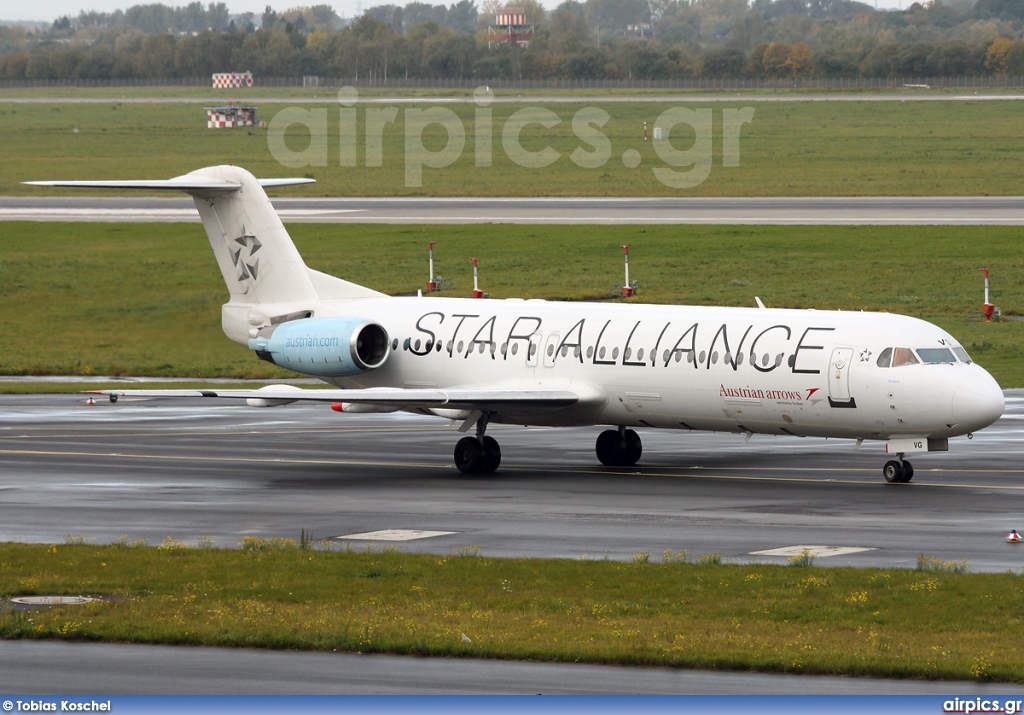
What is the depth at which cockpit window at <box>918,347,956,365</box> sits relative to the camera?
96.0 ft

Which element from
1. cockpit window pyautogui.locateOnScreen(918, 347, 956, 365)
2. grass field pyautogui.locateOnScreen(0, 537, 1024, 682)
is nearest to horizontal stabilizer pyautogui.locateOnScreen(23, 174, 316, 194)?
grass field pyautogui.locateOnScreen(0, 537, 1024, 682)

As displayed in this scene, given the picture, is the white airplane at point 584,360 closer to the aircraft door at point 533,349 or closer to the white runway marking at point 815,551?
the aircraft door at point 533,349

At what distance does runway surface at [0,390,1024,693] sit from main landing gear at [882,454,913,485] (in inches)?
9.8

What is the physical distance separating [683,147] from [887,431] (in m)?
96.8

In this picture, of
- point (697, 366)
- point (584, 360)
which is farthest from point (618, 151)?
point (697, 366)

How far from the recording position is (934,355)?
2941cm

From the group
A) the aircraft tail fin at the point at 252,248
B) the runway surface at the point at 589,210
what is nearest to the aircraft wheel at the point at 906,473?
the aircraft tail fin at the point at 252,248

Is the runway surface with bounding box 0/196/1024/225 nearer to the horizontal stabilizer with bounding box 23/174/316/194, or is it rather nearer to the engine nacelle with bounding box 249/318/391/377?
the horizontal stabilizer with bounding box 23/174/316/194

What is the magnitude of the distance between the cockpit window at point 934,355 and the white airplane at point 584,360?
27 millimetres

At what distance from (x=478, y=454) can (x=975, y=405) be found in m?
9.87

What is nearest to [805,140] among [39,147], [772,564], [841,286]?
[39,147]

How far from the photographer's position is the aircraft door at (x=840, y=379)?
96.8 ft

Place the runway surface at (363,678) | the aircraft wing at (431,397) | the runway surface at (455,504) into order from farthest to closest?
the aircraft wing at (431,397) → the runway surface at (455,504) → the runway surface at (363,678)

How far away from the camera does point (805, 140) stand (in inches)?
5012
